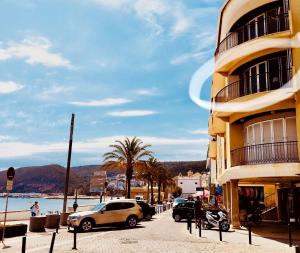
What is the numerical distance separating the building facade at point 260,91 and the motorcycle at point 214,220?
122 cm

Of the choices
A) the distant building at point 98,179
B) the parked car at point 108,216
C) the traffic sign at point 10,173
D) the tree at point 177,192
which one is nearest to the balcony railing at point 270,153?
the parked car at point 108,216

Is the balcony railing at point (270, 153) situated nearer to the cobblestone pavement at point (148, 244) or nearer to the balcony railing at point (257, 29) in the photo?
the cobblestone pavement at point (148, 244)

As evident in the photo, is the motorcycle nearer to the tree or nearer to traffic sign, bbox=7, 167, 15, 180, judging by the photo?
traffic sign, bbox=7, 167, 15, 180

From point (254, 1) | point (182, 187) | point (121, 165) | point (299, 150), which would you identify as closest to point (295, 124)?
point (299, 150)

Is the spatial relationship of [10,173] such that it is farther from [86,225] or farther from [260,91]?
[260,91]

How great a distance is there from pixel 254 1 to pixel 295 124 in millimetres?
7523

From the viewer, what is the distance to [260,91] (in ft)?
68.9

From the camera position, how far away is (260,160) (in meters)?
20.7

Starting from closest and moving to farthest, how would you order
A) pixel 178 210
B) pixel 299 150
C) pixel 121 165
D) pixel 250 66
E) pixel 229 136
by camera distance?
pixel 299 150, pixel 250 66, pixel 229 136, pixel 178 210, pixel 121 165

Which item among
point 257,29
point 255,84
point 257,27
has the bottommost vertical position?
point 255,84

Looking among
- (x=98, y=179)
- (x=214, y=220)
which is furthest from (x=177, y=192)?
(x=214, y=220)

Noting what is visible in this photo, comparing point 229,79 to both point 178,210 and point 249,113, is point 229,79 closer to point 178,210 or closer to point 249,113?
point 249,113

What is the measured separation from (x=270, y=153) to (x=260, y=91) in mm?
3536

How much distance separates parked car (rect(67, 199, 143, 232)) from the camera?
21.2 metres
